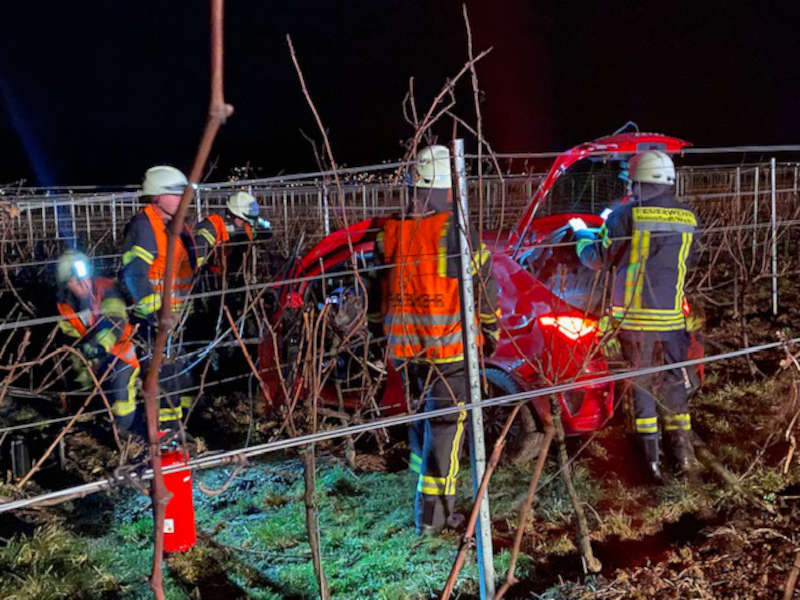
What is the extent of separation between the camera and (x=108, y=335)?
507cm

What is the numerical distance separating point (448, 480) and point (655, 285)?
5.54 ft

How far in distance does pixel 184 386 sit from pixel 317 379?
3.08 meters

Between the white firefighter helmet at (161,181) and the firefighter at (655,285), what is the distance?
2.60 metres

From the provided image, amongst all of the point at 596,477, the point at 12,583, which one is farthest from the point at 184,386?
the point at 596,477

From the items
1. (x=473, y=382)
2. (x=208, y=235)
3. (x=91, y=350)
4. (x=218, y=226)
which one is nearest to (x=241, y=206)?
(x=218, y=226)

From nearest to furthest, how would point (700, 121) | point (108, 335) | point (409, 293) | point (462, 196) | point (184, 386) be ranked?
point (462, 196), point (409, 293), point (108, 335), point (184, 386), point (700, 121)

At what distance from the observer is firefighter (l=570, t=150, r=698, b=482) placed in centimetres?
446

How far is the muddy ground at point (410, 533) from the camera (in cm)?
330

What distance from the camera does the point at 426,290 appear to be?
12.4ft

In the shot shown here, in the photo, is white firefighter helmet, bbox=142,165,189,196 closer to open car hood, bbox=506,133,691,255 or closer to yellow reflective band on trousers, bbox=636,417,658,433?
open car hood, bbox=506,133,691,255

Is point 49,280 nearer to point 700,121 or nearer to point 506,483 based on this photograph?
point 506,483

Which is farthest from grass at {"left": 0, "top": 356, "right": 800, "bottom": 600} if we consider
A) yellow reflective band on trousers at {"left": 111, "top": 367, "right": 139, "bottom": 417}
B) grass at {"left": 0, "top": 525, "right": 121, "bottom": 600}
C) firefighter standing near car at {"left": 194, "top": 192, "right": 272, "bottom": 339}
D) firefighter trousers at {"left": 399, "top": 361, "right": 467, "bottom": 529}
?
firefighter standing near car at {"left": 194, "top": 192, "right": 272, "bottom": 339}

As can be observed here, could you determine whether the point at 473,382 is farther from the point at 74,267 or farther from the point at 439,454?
the point at 74,267

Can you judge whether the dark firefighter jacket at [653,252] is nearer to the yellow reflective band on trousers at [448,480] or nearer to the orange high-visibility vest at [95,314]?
the yellow reflective band on trousers at [448,480]
